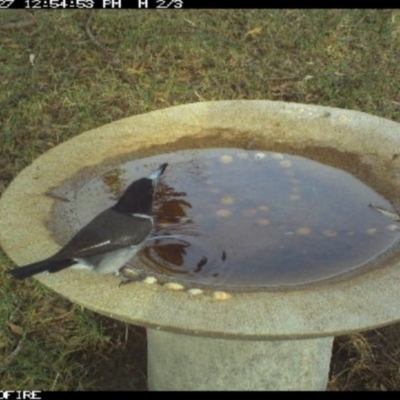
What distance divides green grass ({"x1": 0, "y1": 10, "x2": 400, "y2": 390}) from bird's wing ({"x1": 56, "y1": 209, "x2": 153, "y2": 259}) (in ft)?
4.71

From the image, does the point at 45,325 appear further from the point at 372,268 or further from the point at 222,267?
the point at 372,268

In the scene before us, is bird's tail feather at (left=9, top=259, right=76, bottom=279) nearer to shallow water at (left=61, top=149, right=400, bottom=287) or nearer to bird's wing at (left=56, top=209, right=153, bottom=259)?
bird's wing at (left=56, top=209, right=153, bottom=259)

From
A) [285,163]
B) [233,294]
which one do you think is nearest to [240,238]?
[233,294]

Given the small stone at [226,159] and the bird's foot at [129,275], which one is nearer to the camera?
the bird's foot at [129,275]

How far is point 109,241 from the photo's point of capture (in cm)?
237

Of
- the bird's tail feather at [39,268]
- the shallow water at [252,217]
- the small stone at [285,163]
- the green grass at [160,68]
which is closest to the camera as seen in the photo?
the bird's tail feather at [39,268]

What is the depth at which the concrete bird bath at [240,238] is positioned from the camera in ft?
7.16

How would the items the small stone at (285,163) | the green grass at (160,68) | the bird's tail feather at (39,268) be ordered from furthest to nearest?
the green grass at (160,68)
the small stone at (285,163)
the bird's tail feather at (39,268)

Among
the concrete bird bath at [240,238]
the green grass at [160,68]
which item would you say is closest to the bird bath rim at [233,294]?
the concrete bird bath at [240,238]

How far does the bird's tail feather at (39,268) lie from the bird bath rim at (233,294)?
0.20 feet

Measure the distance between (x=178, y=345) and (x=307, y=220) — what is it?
0.66 meters

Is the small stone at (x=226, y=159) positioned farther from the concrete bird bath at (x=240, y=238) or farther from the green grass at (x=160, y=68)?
the green grass at (x=160, y=68)

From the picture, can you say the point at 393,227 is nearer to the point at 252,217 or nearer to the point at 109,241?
the point at 252,217

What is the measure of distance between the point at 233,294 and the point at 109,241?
416 millimetres
